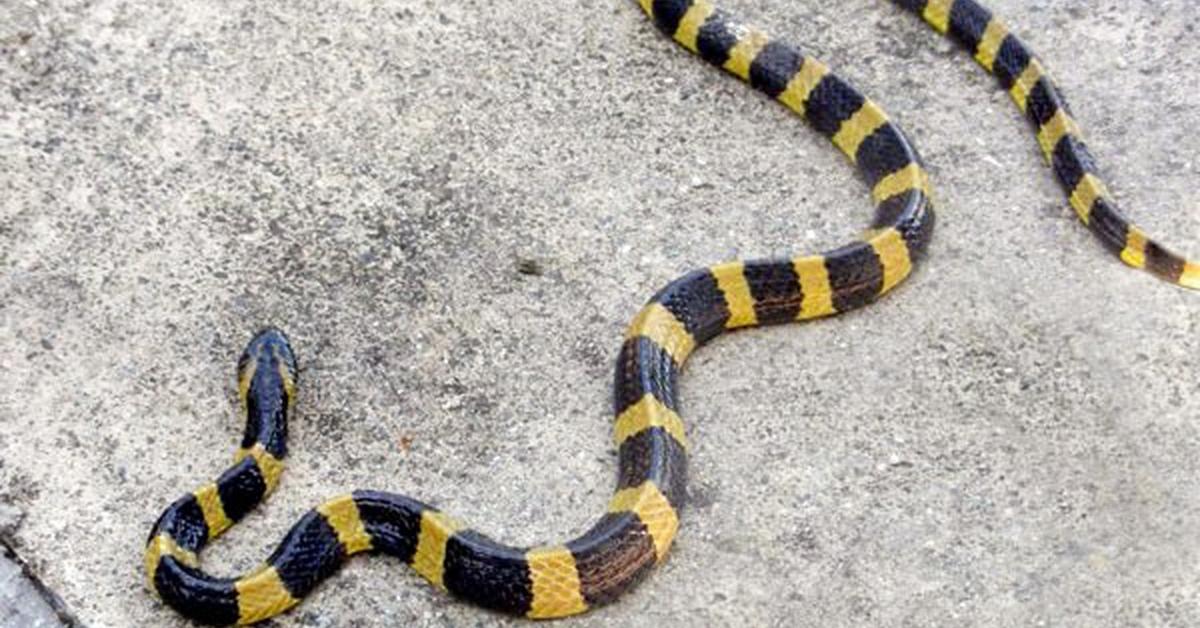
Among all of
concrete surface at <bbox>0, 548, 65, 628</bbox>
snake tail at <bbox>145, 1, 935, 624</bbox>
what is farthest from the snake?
concrete surface at <bbox>0, 548, 65, 628</bbox>

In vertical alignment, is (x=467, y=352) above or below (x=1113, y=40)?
below

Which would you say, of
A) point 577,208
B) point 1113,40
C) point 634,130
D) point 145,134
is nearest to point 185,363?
point 145,134

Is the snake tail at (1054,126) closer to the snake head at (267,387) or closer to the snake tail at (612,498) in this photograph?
the snake tail at (612,498)

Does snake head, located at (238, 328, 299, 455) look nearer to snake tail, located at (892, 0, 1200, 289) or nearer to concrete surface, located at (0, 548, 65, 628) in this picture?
concrete surface, located at (0, 548, 65, 628)

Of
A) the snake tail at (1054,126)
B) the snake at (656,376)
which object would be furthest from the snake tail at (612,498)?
the snake tail at (1054,126)

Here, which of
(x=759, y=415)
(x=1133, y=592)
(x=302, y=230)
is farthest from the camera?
(x=302, y=230)

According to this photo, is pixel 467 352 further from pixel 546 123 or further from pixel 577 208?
pixel 546 123
